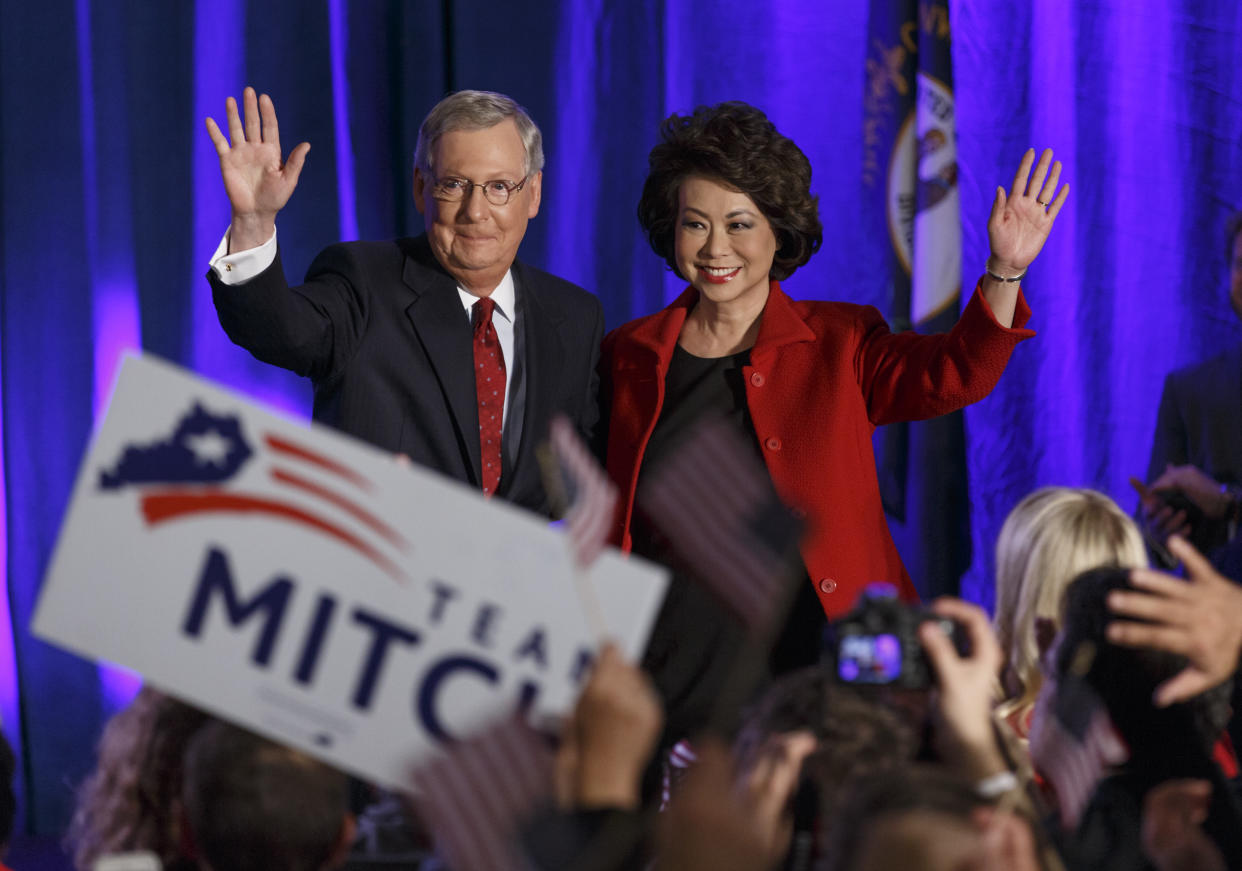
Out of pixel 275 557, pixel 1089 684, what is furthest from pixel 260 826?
pixel 1089 684

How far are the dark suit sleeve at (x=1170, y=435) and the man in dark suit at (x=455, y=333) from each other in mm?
1145

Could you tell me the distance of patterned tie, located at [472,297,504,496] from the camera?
2.17m

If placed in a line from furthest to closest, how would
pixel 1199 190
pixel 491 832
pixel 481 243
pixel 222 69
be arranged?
pixel 222 69, pixel 1199 190, pixel 481 243, pixel 491 832

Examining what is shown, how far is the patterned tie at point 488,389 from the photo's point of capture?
2.17 meters

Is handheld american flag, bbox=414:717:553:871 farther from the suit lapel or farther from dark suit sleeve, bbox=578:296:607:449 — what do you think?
dark suit sleeve, bbox=578:296:607:449

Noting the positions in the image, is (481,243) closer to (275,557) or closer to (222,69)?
(275,557)

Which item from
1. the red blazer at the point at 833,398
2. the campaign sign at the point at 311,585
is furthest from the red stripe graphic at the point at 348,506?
the red blazer at the point at 833,398

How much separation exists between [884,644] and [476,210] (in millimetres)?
1196

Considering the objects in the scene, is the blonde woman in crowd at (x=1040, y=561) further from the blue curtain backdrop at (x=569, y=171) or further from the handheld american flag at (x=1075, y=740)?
the blue curtain backdrop at (x=569, y=171)

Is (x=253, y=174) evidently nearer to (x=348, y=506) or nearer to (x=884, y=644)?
(x=348, y=506)

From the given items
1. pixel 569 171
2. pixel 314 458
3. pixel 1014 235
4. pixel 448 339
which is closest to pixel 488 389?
pixel 448 339

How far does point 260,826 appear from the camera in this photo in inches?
Result: 42.8

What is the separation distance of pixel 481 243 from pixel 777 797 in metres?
1.25

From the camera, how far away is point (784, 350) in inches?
87.3
